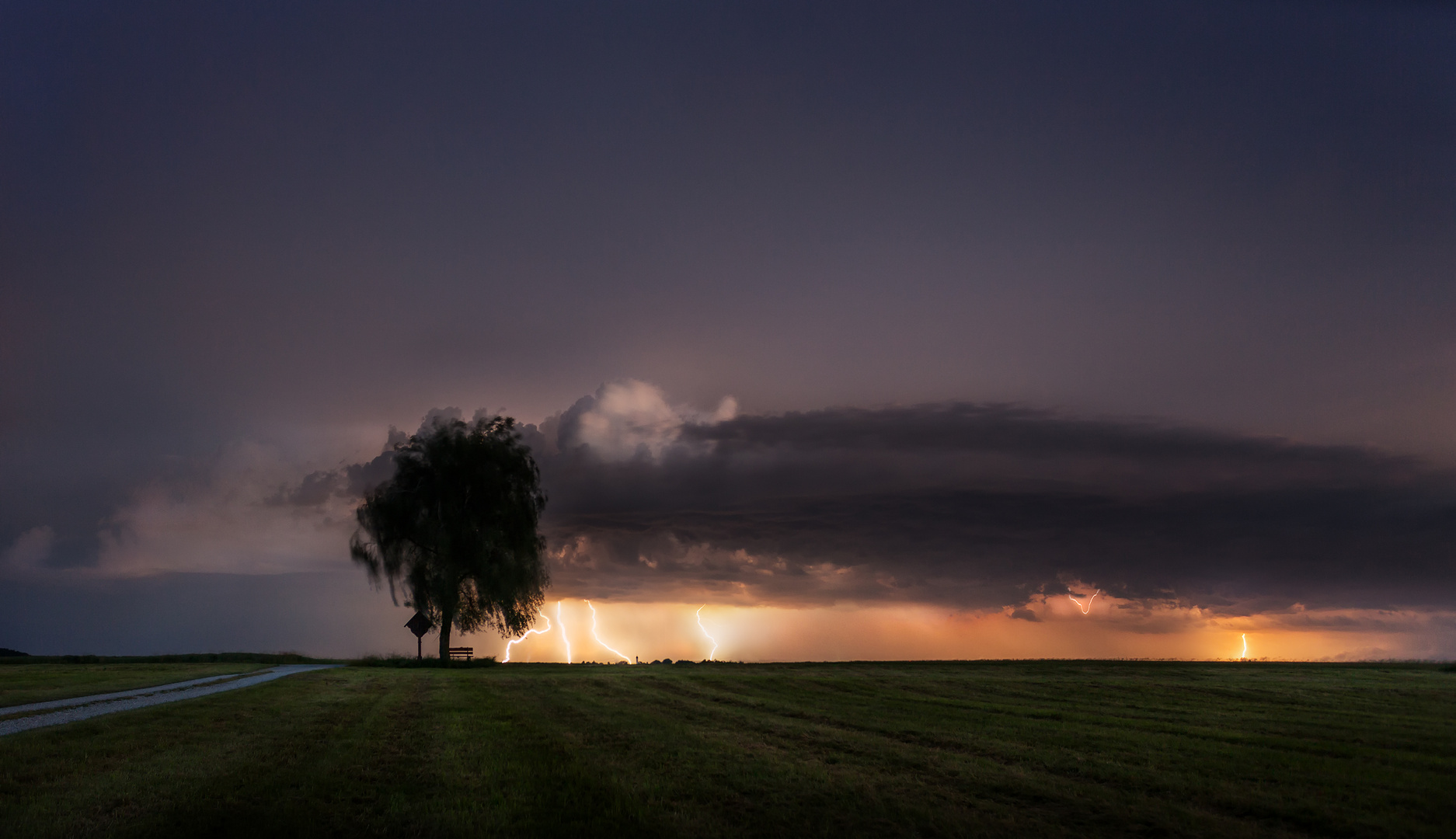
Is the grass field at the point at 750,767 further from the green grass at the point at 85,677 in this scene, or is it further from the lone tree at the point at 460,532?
the lone tree at the point at 460,532

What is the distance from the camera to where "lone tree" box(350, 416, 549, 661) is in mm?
42625

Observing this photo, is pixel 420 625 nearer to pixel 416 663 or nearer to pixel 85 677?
pixel 416 663

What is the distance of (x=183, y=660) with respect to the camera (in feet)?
147

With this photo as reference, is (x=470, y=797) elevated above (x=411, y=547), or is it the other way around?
(x=411, y=547)

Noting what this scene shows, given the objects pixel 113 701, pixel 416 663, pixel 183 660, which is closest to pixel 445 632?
pixel 416 663

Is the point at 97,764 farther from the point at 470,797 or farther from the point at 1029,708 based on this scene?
the point at 1029,708

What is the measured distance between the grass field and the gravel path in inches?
45.7

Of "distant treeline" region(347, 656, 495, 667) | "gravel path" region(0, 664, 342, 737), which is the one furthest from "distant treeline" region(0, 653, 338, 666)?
"gravel path" region(0, 664, 342, 737)

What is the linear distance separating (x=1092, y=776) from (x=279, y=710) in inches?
607

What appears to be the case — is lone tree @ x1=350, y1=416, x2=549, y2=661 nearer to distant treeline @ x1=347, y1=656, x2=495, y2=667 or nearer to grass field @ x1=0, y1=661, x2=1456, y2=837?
distant treeline @ x1=347, y1=656, x2=495, y2=667

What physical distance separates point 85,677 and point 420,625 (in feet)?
56.0

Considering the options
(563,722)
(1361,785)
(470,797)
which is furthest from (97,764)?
(1361,785)

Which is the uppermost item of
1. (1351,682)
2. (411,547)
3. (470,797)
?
(411,547)

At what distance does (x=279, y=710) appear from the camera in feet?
57.0
